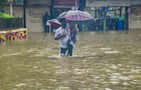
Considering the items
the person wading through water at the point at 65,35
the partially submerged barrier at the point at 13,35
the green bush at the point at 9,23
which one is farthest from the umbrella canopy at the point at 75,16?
the green bush at the point at 9,23

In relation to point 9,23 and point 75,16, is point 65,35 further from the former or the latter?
point 9,23

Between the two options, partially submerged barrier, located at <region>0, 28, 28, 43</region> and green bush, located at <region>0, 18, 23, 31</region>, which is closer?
partially submerged barrier, located at <region>0, 28, 28, 43</region>

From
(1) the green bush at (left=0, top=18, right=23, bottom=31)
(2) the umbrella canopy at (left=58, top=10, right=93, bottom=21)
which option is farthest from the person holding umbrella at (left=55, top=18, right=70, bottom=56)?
(1) the green bush at (left=0, top=18, right=23, bottom=31)

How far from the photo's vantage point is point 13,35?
2594 centimetres

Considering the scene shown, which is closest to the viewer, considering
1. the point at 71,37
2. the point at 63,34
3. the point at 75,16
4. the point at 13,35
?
the point at 63,34

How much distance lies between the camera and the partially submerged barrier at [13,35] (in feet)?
79.5

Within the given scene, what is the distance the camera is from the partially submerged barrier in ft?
79.5

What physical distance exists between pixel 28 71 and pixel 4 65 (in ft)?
5.86

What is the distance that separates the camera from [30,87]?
8867mm

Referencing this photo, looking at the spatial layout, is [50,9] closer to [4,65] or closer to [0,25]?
[0,25]

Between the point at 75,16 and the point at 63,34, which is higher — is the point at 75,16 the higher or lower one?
the higher one

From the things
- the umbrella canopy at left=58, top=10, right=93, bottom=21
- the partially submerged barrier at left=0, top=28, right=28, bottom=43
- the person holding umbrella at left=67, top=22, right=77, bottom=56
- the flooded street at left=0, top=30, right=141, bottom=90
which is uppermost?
the umbrella canopy at left=58, top=10, right=93, bottom=21

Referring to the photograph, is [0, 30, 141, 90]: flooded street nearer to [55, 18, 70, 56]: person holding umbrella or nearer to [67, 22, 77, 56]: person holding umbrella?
[67, 22, 77, 56]: person holding umbrella

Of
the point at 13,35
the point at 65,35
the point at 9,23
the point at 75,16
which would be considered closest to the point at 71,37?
the point at 65,35
